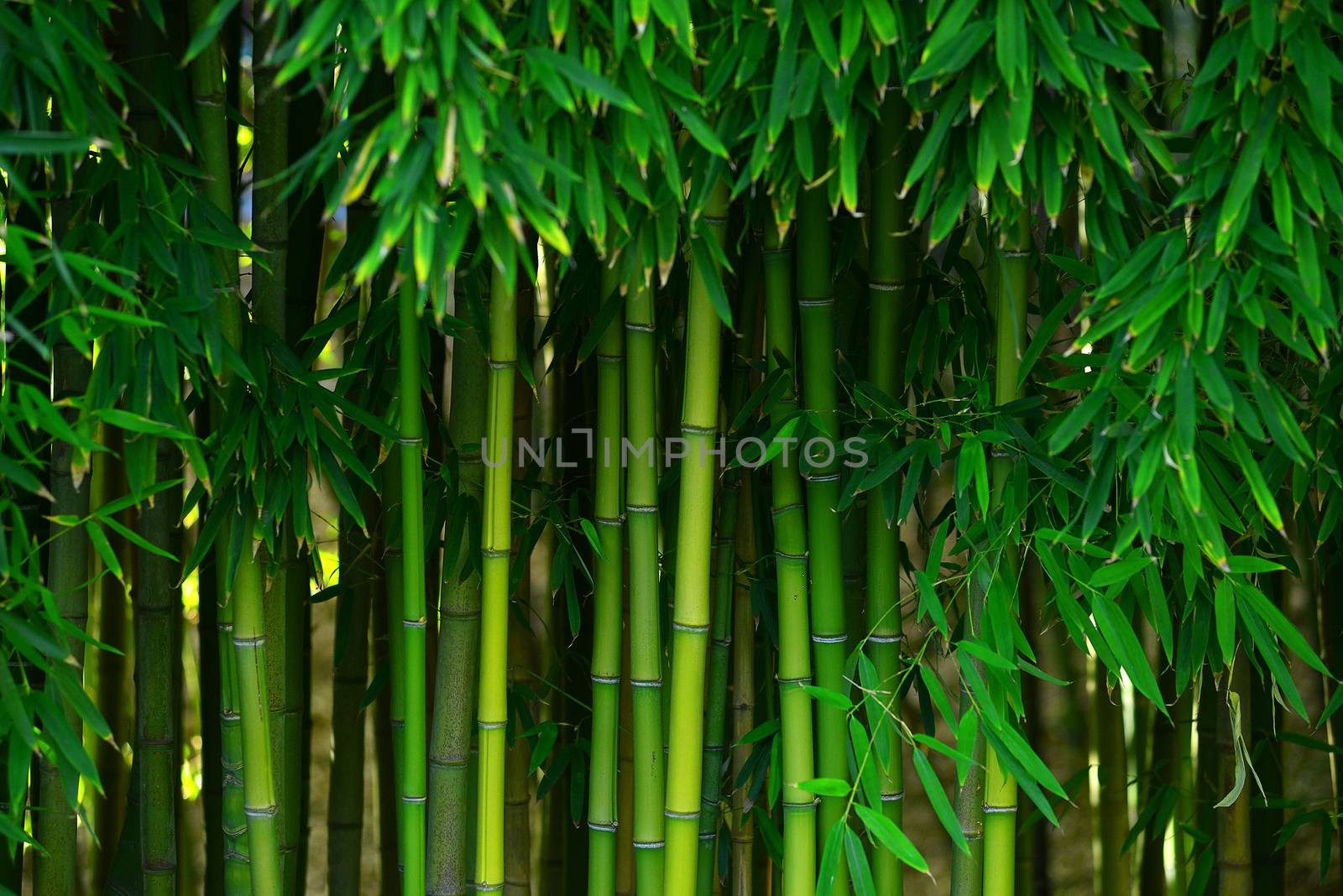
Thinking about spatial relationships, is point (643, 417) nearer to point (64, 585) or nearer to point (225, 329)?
point (225, 329)

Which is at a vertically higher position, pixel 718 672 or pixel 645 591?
pixel 645 591

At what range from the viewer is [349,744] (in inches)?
84.0

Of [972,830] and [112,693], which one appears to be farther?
[112,693]

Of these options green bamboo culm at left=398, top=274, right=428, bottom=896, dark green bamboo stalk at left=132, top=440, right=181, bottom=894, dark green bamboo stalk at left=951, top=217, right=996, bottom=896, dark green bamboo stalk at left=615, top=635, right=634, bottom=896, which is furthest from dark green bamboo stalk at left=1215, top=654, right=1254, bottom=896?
dark green bamboo stalk at left=132, top=440, right=181, bottom=894

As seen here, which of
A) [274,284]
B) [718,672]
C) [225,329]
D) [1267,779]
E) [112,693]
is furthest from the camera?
[1267,779]

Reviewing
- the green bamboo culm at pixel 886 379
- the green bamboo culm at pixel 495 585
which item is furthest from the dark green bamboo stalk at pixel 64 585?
the green bamboo culm at pixel 886 379

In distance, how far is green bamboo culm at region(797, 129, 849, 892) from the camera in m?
1.55

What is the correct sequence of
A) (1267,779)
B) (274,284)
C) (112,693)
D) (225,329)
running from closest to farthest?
(225,329), (274,284), (112,693), (1267,779)

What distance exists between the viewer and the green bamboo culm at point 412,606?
5.04 ft

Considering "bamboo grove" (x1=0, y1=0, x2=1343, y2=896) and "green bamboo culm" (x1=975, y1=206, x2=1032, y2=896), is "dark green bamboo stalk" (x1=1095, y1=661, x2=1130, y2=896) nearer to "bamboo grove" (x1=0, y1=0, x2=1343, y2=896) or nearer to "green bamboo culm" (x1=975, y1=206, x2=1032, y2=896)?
"bamboo grove" (x1=0, y1=0, x2=1343, y2=896)

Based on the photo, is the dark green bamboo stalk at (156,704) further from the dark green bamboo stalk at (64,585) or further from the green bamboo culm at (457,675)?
the green bamboo culm at (457,675)

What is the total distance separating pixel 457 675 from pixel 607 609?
0.23 metres

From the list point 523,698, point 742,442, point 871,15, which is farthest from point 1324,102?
point 523,698

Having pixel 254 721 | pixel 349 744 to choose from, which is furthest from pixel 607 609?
pixel 349 744
